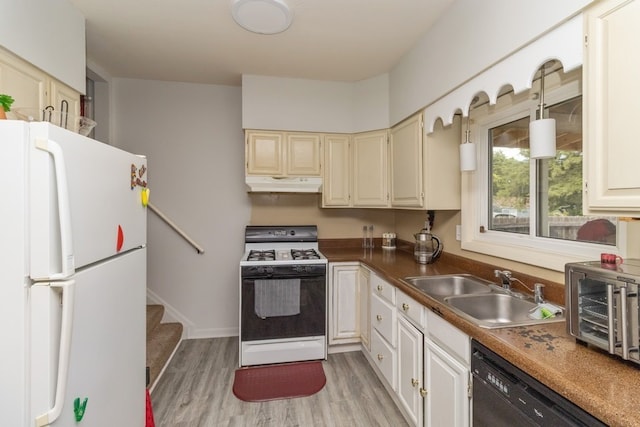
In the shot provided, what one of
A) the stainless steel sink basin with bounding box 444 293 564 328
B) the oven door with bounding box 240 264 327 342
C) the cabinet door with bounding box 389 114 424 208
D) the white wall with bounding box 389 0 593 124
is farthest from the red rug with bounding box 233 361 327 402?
the white wall with bounding box 389 0 593 124

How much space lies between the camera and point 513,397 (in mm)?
1054

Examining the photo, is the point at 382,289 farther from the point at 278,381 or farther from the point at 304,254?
the point at 278,381

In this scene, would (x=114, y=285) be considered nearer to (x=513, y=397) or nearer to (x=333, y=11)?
(x=513, y=397)

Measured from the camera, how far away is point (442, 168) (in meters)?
2.28

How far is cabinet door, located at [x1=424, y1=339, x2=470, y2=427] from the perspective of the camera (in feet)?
4.36

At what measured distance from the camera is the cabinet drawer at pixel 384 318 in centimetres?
208

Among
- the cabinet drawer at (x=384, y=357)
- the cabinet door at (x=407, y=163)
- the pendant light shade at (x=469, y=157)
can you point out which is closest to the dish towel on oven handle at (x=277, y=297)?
the cabinet drawer at (x=384, y=357)

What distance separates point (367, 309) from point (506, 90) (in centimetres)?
188

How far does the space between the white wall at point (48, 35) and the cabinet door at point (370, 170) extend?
86.5 inches

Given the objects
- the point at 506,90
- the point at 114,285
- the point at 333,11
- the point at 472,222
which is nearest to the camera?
the point at 114,285

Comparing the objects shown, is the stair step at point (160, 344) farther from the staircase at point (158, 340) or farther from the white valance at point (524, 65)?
the white valance at point (524, 65)

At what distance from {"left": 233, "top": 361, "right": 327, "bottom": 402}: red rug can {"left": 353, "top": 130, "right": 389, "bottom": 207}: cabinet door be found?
61.0 inches

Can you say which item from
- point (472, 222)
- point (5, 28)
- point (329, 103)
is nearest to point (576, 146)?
point (472, 222)

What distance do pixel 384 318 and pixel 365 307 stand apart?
1.56ft
